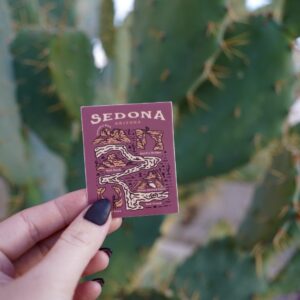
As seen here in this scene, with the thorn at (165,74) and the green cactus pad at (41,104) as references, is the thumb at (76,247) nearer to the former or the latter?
the thorn at (165,74)

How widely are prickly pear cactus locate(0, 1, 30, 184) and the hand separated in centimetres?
56

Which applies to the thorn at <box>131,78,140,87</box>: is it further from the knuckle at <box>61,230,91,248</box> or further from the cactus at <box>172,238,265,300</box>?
→ the knuckle at <box>61,230,91,248</box>

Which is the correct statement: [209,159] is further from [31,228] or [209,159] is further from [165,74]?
[31,228]

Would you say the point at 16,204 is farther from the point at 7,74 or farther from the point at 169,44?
the point at 169,44

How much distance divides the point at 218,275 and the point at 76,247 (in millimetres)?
657

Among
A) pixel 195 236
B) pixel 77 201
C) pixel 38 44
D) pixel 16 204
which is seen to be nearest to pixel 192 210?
pixel 195 236

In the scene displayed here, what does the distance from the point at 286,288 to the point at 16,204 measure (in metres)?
0.64

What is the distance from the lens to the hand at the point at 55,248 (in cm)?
46

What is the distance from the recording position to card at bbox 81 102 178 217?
54 cm

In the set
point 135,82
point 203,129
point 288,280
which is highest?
point 135,82

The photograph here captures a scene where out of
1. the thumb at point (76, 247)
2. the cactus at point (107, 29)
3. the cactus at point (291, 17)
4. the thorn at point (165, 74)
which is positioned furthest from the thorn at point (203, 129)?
the thumb at point (76, 247)

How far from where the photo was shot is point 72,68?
105cm

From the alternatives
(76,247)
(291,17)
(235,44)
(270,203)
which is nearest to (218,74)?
(235,44)

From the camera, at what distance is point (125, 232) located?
39.7 inches
